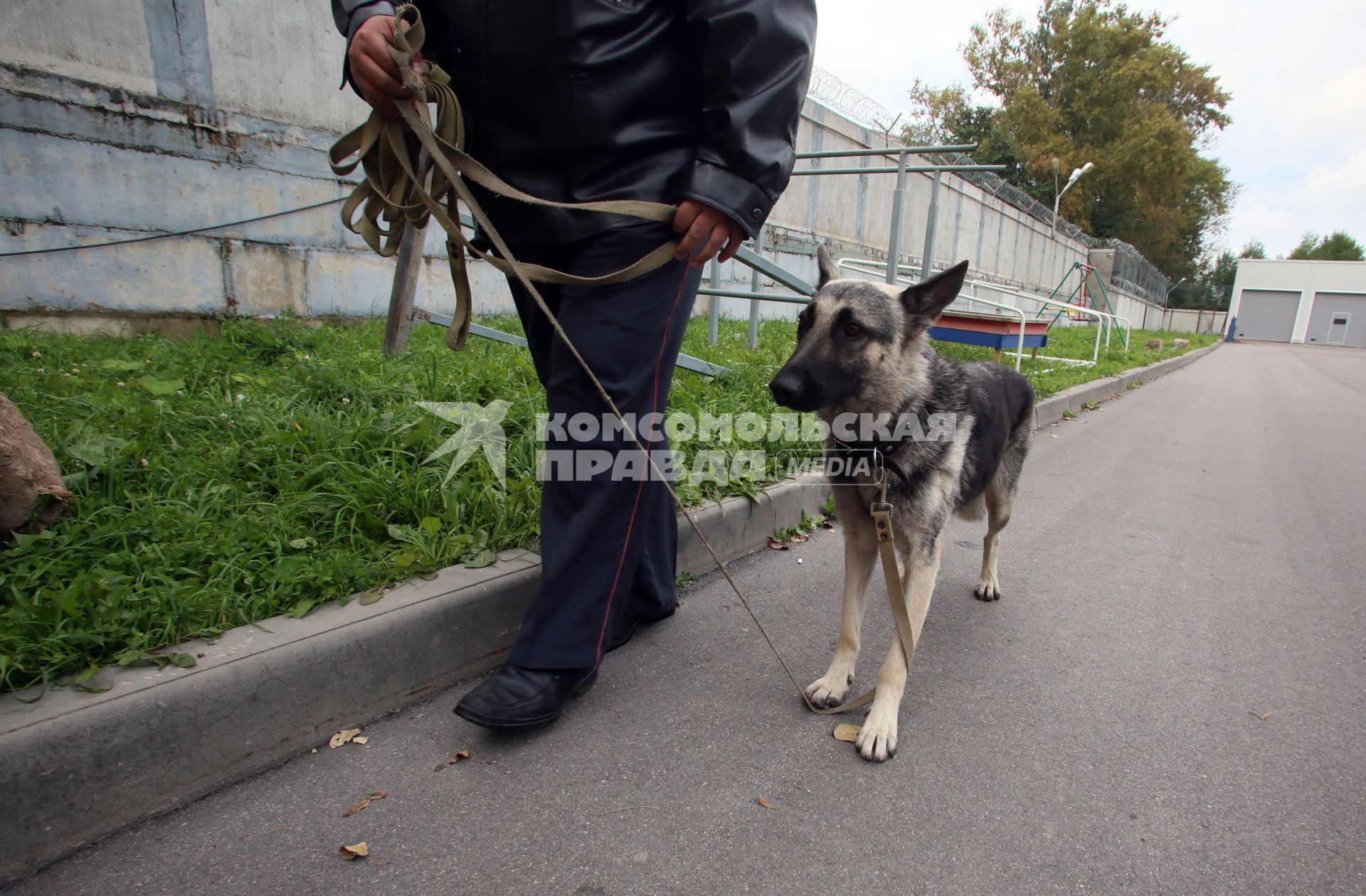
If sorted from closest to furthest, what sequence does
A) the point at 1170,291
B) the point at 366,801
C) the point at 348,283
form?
the point at 366,801 → the point at 348,283 → the point at 1170,291

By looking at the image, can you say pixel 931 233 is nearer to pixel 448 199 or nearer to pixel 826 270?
pixel 826 270

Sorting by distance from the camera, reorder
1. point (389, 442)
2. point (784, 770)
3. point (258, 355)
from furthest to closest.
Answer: point (258, 355), point (389, 442), point (784, 770)

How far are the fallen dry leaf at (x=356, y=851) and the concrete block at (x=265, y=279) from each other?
464cm

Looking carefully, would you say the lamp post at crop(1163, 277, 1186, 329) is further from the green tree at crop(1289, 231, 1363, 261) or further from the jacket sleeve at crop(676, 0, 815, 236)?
the jacket sleeve at crop(676, 0, 815, 236)

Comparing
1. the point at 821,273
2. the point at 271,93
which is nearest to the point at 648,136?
the point at 821,273

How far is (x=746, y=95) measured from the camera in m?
1.68

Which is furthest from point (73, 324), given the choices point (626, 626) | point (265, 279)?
point (626, 626)

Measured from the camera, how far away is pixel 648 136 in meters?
1.80

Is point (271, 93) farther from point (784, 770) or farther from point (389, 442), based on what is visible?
point (784, 770)

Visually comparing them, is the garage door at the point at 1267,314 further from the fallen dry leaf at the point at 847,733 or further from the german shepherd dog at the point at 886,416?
the fallen dry leaf at the point at 847,733

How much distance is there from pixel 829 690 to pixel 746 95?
1.67m

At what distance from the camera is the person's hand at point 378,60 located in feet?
5.42

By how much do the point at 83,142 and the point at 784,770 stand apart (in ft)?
17.0

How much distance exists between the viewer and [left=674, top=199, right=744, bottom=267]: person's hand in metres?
1.72
